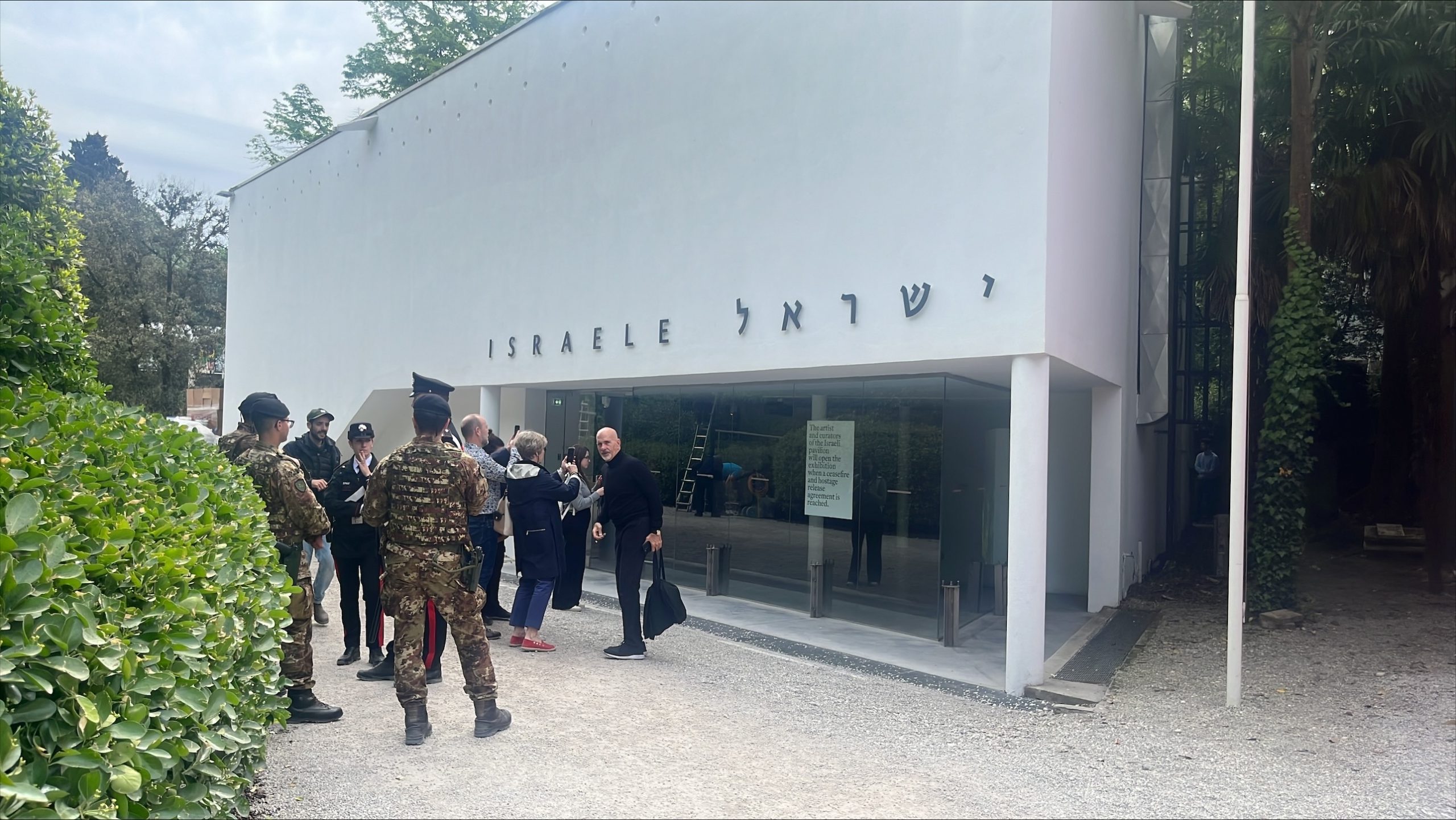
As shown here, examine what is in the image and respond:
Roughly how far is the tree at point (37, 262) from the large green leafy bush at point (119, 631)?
1.15 m

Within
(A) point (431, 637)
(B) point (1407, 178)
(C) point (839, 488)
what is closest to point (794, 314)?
(C) point (839, 488)

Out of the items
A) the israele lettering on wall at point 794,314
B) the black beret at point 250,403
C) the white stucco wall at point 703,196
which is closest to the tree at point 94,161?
the white stucco wall at point 703,196

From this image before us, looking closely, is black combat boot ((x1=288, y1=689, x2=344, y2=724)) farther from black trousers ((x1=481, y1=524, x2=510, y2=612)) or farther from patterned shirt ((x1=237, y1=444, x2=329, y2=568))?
black trousers ((x1=481, y1=524, x2=510, y2=612))

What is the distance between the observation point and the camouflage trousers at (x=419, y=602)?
5363 mm

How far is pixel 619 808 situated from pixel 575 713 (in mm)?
1646

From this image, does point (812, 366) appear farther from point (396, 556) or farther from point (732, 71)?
point (396, 556)

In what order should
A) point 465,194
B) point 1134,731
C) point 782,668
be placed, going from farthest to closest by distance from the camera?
point 465,194
point 782,668
point 1134,731

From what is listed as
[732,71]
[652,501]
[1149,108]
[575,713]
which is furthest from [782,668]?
[1149,108]

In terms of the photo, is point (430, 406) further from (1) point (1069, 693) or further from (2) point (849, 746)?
(1) point (1069, 693)

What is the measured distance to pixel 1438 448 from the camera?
12430mm

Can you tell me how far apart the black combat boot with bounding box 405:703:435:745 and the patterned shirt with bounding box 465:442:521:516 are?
2622 mm

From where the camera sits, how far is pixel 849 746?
588cm

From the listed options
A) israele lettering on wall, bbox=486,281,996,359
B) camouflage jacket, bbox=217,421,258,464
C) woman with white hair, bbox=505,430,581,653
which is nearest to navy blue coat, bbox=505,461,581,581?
woman with white hair, bbox=505,430,581,653

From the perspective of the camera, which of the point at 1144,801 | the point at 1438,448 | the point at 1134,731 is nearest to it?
the point at 1144,801
